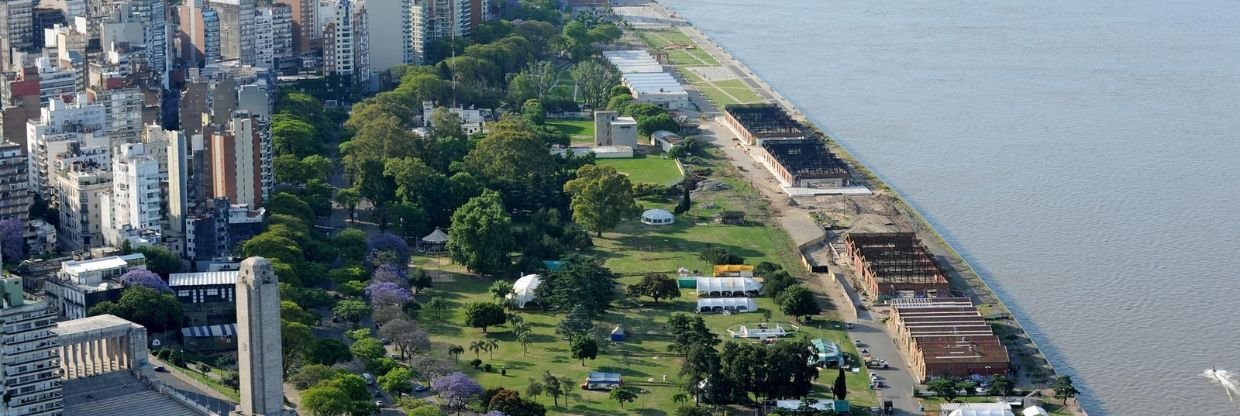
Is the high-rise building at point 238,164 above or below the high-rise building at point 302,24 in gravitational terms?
below

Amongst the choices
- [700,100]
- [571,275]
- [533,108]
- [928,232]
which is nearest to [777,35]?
[700,100]

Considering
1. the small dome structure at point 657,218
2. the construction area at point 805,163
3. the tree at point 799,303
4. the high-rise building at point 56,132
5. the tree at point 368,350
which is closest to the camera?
the tree at point 368,350

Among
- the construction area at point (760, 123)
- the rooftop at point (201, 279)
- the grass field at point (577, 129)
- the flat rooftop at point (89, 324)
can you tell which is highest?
the construction area at point (760, 123)

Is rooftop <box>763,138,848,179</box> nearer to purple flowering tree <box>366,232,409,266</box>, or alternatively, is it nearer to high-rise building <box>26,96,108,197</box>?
purple flowering tree <box>366,232,409,266</box>

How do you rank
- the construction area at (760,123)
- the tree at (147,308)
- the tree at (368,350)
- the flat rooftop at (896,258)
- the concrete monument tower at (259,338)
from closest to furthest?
the concrete monument tower at (259,338)
the tree at (368,350)
the tree at (147,308)
the flat rooftop at (896,258)
the construction area at (760,123)

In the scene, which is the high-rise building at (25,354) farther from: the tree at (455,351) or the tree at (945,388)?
the tree at (945,388)

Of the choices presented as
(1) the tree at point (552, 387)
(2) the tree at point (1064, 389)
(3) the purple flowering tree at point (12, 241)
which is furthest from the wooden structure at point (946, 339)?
(3) the purple flowering tree at point (12, 241)

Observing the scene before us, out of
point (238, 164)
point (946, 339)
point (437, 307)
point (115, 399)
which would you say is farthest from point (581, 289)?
point (115, 399)

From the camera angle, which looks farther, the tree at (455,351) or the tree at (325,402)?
the tree at (455,351)

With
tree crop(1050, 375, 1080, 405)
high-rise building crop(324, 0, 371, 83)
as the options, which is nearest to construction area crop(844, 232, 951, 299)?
tree crop(1050, 375, 1080, 405)
